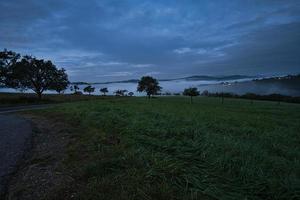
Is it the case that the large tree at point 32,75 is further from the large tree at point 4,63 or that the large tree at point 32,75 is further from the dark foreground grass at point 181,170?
the dark foreground grass at point 181,170

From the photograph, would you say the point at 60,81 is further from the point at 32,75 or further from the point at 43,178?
the point at 43,178

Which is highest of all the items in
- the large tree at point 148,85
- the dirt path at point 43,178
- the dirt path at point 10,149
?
the large tree at point 148,85

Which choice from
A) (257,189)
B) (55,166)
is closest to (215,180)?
(257,189)

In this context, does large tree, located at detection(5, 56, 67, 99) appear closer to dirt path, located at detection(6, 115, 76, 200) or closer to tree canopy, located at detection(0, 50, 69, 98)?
tree canopy, located at detection(0, 50, 69, 98)

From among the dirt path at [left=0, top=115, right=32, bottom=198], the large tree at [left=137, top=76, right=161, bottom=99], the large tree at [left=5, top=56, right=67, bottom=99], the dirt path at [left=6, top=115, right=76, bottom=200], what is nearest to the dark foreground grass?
the dirt path at [left=6, top=115, right=76, bottom=200]

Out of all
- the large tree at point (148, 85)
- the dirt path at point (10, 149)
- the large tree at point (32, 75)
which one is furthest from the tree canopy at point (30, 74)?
the dirt path at point (10, 149)

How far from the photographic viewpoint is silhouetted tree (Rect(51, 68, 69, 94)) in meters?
51.2

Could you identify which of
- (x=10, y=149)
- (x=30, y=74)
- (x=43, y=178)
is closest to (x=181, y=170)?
(x=43, y=178)

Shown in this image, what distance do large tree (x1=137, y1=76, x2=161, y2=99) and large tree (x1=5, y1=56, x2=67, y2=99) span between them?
33530mm

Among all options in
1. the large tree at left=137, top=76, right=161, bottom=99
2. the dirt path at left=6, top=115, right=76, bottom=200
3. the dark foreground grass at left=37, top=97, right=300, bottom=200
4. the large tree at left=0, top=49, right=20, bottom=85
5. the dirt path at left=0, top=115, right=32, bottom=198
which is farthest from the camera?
the large tree at left=137, top=76, right=161, bottom=99

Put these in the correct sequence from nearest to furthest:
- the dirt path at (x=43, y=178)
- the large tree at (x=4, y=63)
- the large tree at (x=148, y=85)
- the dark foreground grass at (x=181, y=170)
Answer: the dark foreground grass at (x=181, y=170) → the dirt path at (x=43, y=178) → the large tree at (x=4, y=63) → the large tree at (x=148, y=85)

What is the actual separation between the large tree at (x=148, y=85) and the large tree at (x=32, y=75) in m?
33.5

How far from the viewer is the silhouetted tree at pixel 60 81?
51.2 metres

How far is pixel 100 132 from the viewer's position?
33.8ft
